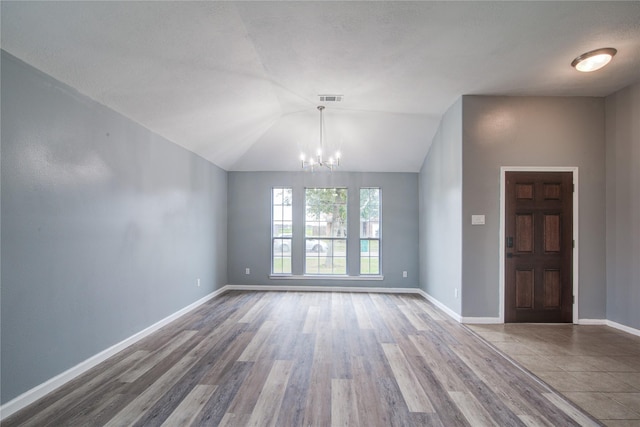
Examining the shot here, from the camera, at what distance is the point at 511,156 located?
3.93 metres

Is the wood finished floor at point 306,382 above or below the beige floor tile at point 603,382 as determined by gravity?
below

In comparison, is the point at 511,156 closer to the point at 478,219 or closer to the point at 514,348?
the point at 478,219

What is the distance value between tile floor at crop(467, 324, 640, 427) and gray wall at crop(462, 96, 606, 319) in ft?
1.94

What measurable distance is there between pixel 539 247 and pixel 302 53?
393cm

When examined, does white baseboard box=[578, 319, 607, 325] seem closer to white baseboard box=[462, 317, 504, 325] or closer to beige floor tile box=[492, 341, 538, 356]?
white baseboard box=[462, 317, 504, 325]

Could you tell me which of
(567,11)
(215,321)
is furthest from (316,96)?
(215,321)

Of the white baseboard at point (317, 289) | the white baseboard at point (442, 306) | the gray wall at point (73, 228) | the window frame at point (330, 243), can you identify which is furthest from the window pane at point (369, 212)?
the gray wall at point (73, 228)

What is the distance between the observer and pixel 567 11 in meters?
2.38

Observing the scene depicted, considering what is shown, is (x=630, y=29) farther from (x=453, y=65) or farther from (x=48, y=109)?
(x=48, y=109)

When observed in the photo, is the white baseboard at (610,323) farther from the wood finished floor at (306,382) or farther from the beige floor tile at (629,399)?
the beige floor tile at (629,399)

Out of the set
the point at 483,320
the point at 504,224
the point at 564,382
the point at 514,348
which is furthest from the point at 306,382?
the point at 504,224

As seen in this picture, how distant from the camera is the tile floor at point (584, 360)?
2.14 meters

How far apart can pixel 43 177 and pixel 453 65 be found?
13.2 ft

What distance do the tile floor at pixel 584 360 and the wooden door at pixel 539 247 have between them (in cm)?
24
